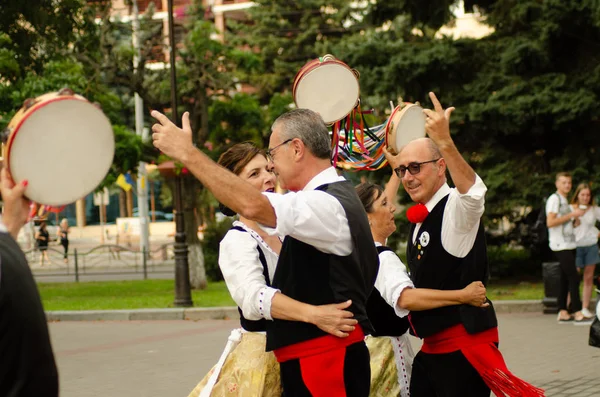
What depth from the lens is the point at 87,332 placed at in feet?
45.1

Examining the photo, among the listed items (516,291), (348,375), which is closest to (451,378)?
(348,375)

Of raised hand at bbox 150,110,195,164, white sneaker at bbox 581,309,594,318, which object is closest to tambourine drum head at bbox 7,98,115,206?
raised hand at bbox 150,110,195,164

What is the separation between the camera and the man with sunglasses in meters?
4.17

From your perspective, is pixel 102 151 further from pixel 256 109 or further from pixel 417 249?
pixel 256 109

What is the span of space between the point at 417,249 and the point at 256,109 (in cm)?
1615

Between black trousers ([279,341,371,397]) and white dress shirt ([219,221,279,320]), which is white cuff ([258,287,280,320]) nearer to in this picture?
white dress shirt ([219,221,279,320])

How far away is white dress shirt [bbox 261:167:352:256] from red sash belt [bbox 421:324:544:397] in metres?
1.12

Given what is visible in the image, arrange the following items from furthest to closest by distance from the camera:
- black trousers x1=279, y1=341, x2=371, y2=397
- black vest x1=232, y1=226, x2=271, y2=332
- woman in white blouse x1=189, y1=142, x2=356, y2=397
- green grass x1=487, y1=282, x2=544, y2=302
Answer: green grass x1=487, y1=282, x2=544, y2=302
black vest x1=232, y1=226, x2=271, y2=332
woman in white blouse x1=189, y1=142, x2=356, y2=397
black trousers x1=279, y1=341, x2=371, y2=397

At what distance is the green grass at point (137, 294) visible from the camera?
52.7 ft

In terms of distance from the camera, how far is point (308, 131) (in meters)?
3.51

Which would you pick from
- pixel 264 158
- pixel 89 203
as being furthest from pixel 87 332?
pixel 89 203

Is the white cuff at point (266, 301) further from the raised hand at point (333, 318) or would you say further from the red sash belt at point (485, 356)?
the red sash belt at point (485, 356)

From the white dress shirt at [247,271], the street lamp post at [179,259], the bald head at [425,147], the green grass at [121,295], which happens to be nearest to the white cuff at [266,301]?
the white dress shirt at [247,271]

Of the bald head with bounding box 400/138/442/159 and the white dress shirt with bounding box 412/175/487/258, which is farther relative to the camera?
the bald head with bounding box 400/138/442/159
